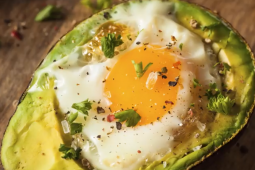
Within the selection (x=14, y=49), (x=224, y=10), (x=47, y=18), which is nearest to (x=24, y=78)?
(x=14, y=49)

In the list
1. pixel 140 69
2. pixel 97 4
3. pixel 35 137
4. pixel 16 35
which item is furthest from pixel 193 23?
pixel 16 35

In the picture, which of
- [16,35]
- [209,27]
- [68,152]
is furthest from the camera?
[16,35]

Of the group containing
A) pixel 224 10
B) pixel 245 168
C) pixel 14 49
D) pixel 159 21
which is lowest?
pixel 245 168

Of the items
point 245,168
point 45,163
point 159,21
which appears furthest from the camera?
point 245,168

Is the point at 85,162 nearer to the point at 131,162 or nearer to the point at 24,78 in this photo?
the point at 131,162

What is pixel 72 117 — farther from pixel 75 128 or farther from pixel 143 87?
pixel 143 87

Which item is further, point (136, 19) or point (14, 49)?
point (14, 49)

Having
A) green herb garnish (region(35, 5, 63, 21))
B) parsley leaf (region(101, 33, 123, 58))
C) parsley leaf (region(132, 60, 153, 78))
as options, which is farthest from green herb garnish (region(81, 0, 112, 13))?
parsley leaf (region(132, 60, 153, 78))

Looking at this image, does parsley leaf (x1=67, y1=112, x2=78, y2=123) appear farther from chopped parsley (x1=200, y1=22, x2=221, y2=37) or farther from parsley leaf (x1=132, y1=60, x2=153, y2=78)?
chopped parsley (x1=200, y1=22, x2=221, y2=37)
